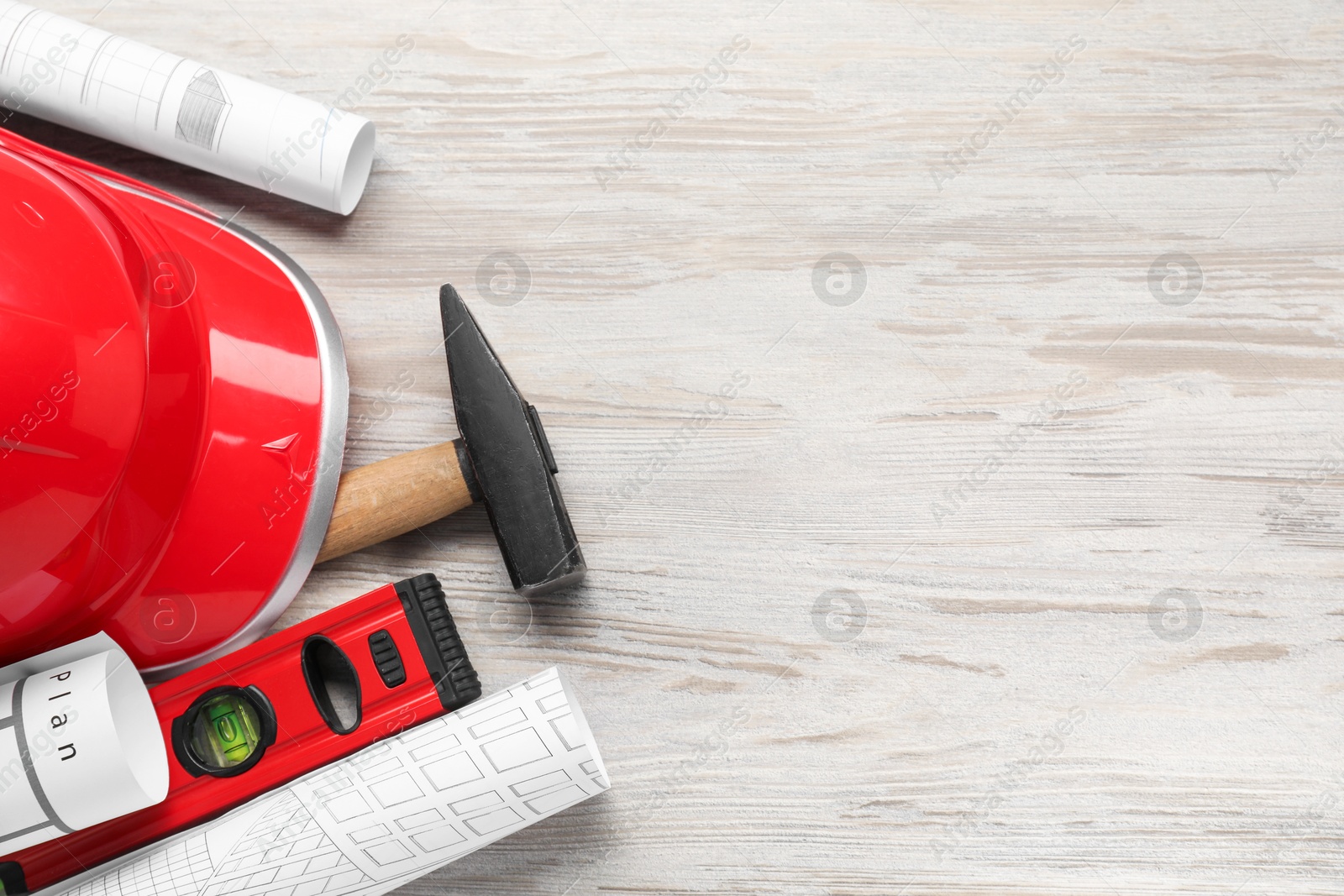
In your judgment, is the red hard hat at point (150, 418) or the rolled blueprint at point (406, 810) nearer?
the red hard hat at point (150, 418)

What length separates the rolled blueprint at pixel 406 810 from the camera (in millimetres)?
688

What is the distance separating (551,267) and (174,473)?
16.0 inches

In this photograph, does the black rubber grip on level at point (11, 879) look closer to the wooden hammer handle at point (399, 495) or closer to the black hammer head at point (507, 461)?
the wooden hammer handle at point (399, 495)

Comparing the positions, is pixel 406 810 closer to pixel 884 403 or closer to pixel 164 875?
pixel 164 875

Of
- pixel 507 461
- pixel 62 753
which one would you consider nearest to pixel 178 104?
pixel 507 461

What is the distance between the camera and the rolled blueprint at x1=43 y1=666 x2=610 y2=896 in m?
0.69

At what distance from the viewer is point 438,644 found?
75 cm

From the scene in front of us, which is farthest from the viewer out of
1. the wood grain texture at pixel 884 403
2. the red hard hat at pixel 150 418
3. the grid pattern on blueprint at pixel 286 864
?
the wood grain texture at pixel 884 403

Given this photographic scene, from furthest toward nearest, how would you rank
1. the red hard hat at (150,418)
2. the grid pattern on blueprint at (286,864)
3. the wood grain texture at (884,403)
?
the wood grain texture at (884,403), the grid pattern on blueprint at (286,864), the red hard hat at (150,418)

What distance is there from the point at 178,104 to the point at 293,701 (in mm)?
610

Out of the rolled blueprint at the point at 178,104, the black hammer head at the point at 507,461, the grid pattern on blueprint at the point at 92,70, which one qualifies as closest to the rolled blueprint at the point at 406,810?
the black hammer head at the point at 507,461

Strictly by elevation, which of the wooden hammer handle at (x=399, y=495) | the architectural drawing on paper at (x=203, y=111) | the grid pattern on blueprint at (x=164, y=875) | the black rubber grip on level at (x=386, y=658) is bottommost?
the grid pattern on blueprint at (x=164, y=875)

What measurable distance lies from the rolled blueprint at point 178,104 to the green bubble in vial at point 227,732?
517 millimetres

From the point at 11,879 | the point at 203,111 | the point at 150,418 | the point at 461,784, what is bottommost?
the point at 11,879
